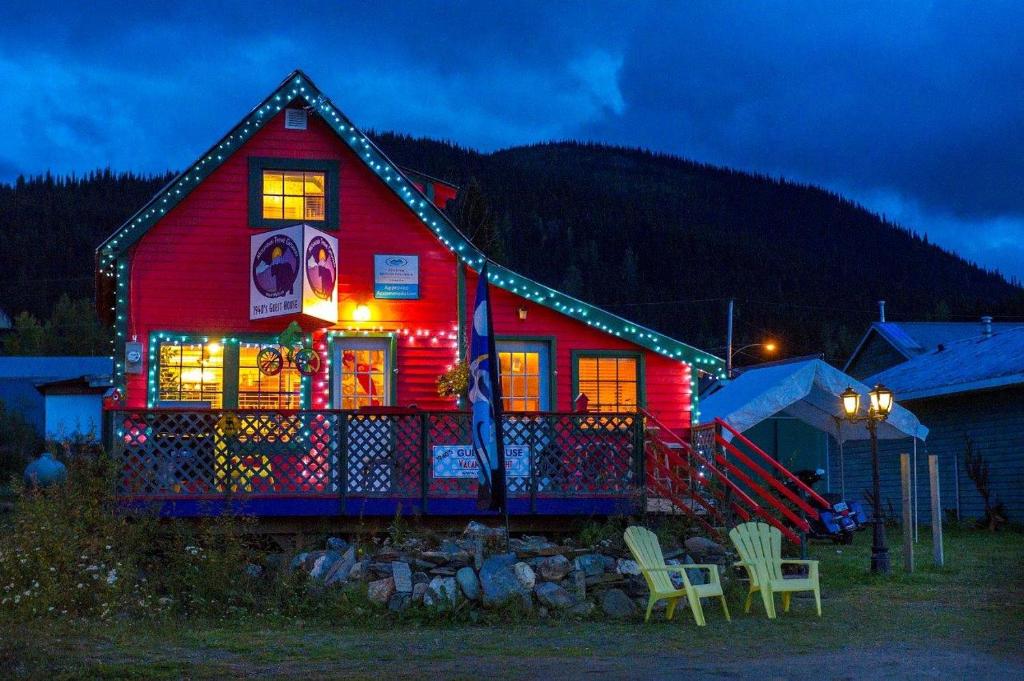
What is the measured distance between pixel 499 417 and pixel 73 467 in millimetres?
4891

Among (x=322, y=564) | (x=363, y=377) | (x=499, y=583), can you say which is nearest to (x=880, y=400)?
(x=499, y=583)

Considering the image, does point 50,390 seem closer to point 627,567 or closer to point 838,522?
point 838,522

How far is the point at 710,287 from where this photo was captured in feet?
313

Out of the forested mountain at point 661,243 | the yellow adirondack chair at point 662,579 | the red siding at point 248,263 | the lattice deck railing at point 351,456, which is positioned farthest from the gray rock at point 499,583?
the forested mountain at point 661,243

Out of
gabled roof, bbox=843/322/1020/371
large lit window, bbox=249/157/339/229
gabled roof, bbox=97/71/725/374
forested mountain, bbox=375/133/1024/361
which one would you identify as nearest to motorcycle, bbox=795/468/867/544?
gabled roof, bbox=97/71/725/374

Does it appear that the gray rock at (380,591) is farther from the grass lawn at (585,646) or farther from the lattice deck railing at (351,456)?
the lattice deck railing at (351,456)

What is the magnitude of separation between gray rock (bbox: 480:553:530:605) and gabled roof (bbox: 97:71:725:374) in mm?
5703

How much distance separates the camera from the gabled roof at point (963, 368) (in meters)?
22.9

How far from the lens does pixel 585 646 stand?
405 inches

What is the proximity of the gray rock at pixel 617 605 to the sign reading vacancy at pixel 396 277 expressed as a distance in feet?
22.3

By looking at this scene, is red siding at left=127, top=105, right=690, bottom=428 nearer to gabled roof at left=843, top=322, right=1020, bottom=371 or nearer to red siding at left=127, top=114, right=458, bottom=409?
red siding at left=127, top=114, right=458, bottom=409

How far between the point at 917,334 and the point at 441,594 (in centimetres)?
2494

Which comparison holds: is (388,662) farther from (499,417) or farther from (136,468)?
(136,468)

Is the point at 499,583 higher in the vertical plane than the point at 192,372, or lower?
lower
